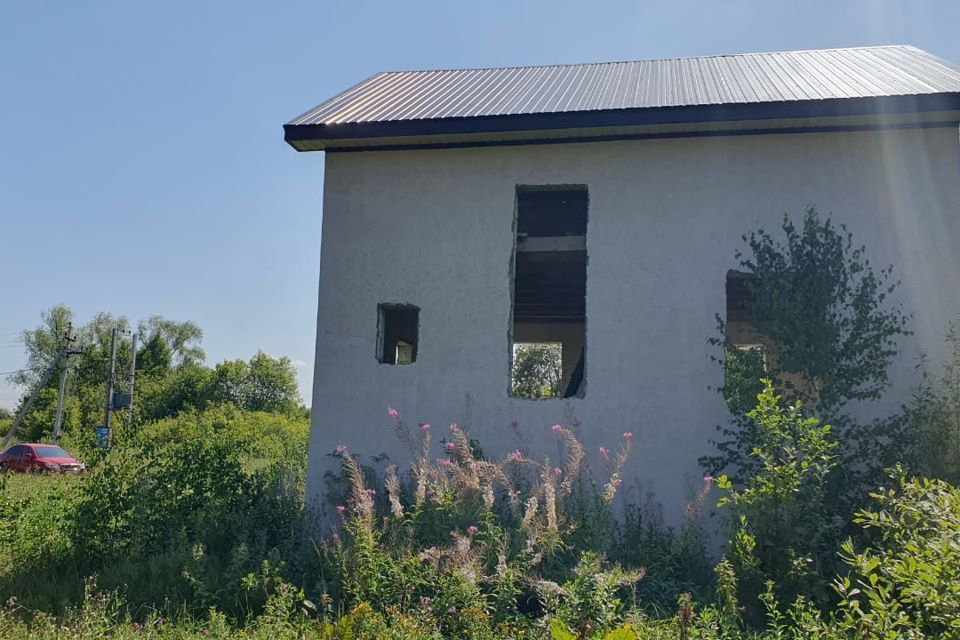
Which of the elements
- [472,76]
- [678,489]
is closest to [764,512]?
[678,489]

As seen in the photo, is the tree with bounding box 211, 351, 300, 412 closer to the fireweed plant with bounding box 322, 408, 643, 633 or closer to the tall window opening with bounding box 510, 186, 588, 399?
the tall window opening with bounding box 510, 186, 588, 399

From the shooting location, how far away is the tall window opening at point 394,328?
8805mm

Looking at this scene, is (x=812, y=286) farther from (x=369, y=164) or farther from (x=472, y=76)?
(x=472, y=76)

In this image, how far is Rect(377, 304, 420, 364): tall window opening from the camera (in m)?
8.80

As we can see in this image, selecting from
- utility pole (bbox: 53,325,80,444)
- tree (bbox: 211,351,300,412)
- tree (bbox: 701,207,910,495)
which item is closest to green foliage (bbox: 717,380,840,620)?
tree (bbox: 701,207,910,495)

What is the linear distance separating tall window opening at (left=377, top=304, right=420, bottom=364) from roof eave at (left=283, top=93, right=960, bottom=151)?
6.94 ft

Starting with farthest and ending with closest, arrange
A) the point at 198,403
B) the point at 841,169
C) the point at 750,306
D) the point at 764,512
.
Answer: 1. the point at 198,403
2. the point at 841,169
3. the point at 750,306
4. the point at 764,512

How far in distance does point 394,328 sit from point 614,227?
4267 mm

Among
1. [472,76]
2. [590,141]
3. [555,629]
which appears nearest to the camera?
[555,629]

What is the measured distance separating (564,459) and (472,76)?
7.14m

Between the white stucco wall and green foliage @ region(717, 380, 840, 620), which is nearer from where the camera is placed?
green foliage @ region(717, 380, 840, 620)

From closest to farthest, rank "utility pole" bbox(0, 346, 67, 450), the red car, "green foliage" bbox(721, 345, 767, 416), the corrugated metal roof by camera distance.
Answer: "green foliage" bbox(721, 345, 767, 416) < the corrugated metal roof < the red car < "utility pole" bbox(0, 346, 67, 450)

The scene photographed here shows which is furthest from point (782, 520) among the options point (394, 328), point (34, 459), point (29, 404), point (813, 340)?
point (29, 404)

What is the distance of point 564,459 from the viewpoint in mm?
7891
